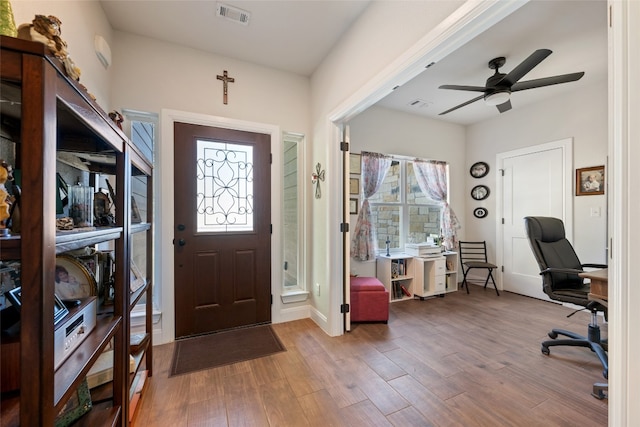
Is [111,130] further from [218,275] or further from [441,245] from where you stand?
[441,245]

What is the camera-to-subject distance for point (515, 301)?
354cm

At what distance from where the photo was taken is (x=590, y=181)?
3.21m

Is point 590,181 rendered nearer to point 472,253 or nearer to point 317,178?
point 472,253

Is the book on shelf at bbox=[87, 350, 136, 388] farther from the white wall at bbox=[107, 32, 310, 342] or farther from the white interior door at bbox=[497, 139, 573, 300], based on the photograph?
the white interior door at bbox=[497, 139, 573, 300]

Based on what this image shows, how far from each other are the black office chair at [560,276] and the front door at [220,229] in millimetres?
2673

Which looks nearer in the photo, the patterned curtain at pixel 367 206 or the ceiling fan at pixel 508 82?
the ceiling fan at pixel 508 82

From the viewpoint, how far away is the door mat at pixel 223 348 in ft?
6.58

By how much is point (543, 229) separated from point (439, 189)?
1818 millimetres

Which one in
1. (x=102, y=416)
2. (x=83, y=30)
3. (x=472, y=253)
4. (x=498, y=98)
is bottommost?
(x=102, y=416)

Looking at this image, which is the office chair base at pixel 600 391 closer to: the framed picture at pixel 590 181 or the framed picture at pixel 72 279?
the framed picture at pixel 590 181

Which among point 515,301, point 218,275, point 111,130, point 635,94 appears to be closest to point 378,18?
point 635,94

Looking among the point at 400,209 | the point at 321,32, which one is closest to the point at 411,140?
the point at 400,209

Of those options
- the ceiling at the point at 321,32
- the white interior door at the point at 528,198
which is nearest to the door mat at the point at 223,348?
Result: the ceiling at the point at 321,32

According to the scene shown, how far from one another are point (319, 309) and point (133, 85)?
2836mm
